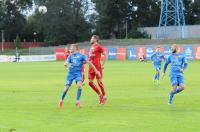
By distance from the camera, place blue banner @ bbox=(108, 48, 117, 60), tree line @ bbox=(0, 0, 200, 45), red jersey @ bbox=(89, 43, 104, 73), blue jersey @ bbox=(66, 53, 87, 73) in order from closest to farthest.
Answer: blue jersey @ bbox=(66, 53, 87, 73) → red jersey @ bbox=(89, 43, 104, 73) → blue banner @ bbox=(108, 48, 117, 60) → tree line @ bbox=(0, 0, 200, 45)

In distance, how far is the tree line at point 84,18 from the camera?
104m

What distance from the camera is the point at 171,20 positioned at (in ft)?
311

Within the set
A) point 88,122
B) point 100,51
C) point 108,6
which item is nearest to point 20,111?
point 88,122

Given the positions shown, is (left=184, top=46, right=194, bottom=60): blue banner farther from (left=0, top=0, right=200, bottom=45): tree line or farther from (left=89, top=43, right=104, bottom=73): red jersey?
(left=89, top=43, right=104, bottom=73): red jersey

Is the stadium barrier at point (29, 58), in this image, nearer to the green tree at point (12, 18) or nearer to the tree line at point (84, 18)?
the tree line at point (84, 18)

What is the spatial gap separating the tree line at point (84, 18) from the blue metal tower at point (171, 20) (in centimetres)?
903

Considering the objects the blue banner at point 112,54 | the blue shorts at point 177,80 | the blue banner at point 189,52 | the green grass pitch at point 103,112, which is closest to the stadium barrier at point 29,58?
the blue banner at point 112,54

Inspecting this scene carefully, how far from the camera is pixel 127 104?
18.6 m

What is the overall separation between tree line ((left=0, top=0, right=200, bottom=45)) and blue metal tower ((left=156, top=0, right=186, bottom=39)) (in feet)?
29.6

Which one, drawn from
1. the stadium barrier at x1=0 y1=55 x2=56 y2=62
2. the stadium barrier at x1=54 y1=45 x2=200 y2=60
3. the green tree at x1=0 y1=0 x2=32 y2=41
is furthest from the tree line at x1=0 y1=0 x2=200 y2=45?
the stadium barrier at x1=54 y1=45 x2=200 y2=60

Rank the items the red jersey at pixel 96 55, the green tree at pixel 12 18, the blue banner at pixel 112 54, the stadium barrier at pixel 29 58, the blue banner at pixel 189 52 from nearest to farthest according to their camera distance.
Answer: the red jersey at pixel 96 55, the blue banner at pixel 189 52, the blue banner at pixel 112 54, the stadium barrier at pixel 29 58, the green tree at pixel 12 18

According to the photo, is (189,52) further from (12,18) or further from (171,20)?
(12,18)

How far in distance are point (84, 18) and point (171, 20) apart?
20888 mm

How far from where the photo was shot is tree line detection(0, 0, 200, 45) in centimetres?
10438
